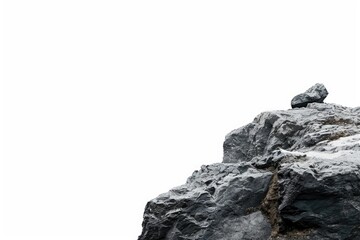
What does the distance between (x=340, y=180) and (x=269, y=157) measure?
3.62m

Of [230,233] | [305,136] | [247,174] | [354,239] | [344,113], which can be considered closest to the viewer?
[354,239]

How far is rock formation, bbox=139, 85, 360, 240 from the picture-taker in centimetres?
1540

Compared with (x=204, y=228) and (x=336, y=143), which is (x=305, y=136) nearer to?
(x=336, y=143)

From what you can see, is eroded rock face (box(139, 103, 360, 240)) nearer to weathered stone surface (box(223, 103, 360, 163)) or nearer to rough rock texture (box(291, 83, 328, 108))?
weathered stone surface (box(223, 103, 360, 163))

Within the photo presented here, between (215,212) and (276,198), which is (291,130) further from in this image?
(215,212)

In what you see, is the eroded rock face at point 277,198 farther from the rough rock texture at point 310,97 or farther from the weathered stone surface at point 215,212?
the rough rock texture at point 310,97

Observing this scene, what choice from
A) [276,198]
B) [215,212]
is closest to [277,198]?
[276,198]

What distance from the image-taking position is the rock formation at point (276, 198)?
1540 cm

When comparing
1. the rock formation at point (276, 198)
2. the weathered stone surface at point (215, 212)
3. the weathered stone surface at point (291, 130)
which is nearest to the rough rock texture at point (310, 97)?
the weathered stone surface at point (291, 130)

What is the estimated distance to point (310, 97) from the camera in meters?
29.0

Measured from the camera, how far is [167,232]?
17.8m

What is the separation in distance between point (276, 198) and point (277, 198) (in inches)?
3.8

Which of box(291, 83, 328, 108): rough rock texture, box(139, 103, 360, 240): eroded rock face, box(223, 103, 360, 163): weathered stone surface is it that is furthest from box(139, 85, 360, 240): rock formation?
box(291, 83, 328, 108): rough rock texture

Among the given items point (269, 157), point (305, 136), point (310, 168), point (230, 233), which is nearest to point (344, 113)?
point (305, 136)
